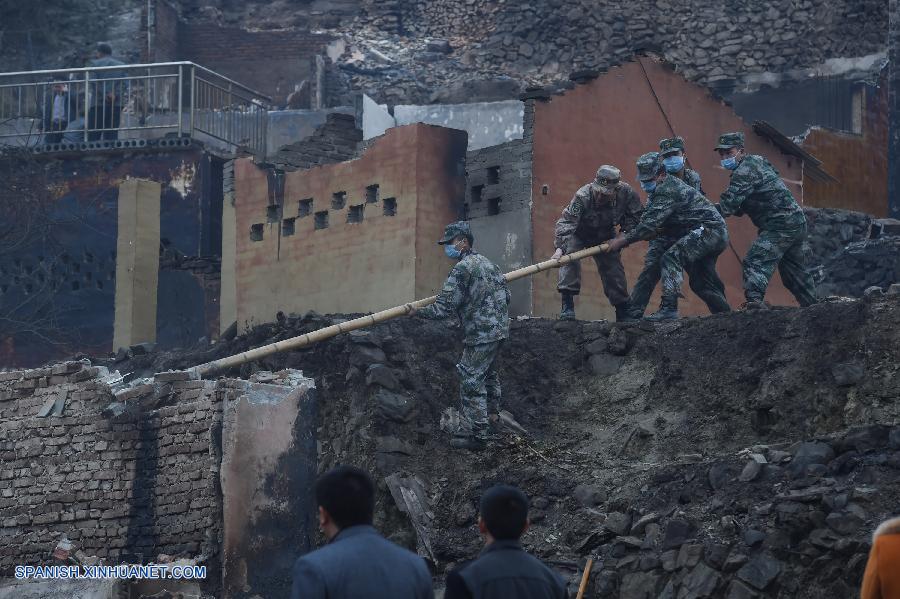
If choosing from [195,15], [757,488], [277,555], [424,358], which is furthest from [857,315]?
[195,15]

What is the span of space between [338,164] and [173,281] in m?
3.29

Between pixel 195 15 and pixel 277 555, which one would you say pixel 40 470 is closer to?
pixel 277 555

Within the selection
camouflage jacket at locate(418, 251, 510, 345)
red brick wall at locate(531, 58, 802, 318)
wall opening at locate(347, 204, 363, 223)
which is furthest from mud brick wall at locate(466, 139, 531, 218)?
camouflage jacket at locate(418, 251, 510, 345)

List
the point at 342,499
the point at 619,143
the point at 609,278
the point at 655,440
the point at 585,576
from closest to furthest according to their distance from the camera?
the point at 342,499 < the point at 585,576 < the point at 655,440 < the point at 609,278 < the point at 619,143

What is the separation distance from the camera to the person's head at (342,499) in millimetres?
5641

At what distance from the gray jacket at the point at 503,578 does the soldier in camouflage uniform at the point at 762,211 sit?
7.79 meters

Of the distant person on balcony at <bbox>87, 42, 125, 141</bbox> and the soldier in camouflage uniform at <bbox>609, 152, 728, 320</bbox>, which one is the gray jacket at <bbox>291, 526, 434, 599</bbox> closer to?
the soldier in camouflage uniform at <bbox>609, 152, 728, 320</bbox>

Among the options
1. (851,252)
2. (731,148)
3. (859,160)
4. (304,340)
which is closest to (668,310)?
(731,148)

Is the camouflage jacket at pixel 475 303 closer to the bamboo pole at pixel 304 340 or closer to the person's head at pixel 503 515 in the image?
the bamboo pole at pixel 304 340

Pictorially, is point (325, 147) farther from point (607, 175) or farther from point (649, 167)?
point (649, 167)

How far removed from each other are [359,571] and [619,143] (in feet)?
43.6

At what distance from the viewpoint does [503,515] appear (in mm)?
6043

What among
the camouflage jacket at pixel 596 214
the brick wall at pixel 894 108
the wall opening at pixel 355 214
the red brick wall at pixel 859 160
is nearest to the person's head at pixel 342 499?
the camouflage jacket at pixel 596 214

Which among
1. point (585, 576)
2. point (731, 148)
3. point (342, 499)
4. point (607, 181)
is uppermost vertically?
point (731, 148)
